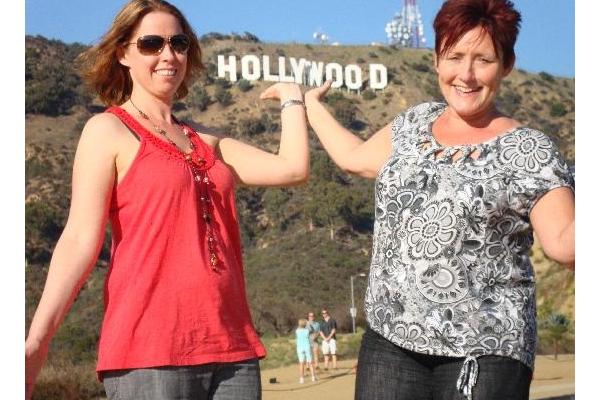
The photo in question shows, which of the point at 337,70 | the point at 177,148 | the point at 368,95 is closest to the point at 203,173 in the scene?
the point at 177,148

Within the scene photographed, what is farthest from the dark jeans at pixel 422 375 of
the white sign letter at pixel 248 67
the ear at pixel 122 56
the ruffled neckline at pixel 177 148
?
the white sign letter at pixel 248 67

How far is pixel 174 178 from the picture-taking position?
2891 mm

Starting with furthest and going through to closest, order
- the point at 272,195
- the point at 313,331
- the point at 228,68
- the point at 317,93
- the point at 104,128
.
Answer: the point at 228,68 → the point at 272,195 → the point at 313,331 → the point at 317,93 → the point at 104,128

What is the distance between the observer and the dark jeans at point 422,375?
2.94m

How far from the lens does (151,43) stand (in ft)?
9.95

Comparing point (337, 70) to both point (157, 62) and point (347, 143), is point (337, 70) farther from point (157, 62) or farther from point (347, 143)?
point (157, 62)

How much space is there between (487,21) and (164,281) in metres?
1.09

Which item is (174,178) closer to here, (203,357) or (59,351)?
(203,357)

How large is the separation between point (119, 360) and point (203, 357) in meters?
0.21

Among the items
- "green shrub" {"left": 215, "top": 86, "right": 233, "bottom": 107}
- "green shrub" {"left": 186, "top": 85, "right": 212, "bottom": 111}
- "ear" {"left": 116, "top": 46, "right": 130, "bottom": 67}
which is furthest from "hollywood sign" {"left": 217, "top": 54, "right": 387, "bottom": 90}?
"ear" {"left": 116, "top": 46, "right": 130, "bottom": 67}

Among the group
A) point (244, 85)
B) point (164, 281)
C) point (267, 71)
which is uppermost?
point (267, 71)

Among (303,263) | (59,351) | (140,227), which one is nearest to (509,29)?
(140,227)

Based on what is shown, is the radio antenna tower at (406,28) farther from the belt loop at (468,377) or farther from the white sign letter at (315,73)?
the belt loop at (468,377)

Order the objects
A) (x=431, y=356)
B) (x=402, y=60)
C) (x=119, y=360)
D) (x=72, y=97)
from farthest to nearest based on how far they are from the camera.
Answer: (x=402, y=60) < (x=72, y=97) < (x=431, y=356) < (x=119, y=360)
